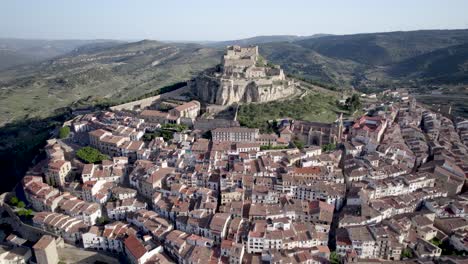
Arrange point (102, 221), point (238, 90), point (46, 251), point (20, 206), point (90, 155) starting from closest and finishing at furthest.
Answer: point (46, 251)
point (102, 221)
point (20, 206)
point (90, 155)
point (238, 90)

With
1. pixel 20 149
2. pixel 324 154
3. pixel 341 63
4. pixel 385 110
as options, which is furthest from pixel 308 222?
pixel 341 63

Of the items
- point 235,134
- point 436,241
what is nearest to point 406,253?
point 436,241

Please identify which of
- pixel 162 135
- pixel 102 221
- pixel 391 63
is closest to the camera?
pixel 102 221

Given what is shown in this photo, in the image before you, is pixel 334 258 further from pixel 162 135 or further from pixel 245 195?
pixel 162 135

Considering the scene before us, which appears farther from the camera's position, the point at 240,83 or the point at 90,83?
the point at 90,83

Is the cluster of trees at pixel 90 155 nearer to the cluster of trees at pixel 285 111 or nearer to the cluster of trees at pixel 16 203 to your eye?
the cluster of trees at pixel 16 203

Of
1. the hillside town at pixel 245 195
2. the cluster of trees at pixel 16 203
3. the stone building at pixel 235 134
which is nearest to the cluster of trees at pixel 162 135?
the hillside town at pixel 245 195

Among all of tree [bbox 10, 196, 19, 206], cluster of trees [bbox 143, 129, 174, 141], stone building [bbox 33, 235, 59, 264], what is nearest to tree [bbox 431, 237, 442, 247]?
cluster of trees [bbox 143, 129, 174, 141]
